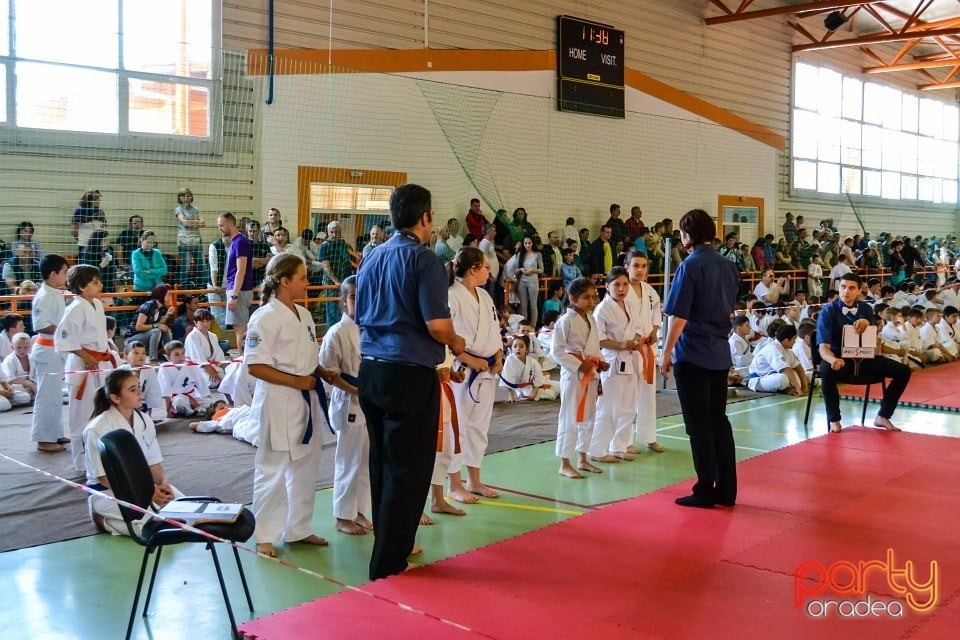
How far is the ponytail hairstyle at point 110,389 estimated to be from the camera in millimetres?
4508

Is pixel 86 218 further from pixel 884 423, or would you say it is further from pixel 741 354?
pixel 884 423

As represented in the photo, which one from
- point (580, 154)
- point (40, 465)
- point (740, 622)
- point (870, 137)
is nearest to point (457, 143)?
point (580, 154)

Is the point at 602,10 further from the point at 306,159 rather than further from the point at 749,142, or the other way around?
the point at 306,159

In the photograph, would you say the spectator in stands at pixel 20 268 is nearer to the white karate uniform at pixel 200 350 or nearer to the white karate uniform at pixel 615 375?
the white karate uniform at pixel 200 350

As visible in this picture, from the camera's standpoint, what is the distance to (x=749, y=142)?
18844mm

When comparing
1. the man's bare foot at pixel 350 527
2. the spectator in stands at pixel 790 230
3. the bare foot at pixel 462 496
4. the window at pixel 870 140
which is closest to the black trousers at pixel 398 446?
the man's bare foot at pixel 350 527

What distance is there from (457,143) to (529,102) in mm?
2553

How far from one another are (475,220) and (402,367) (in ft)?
31.0

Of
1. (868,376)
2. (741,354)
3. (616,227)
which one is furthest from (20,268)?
(616,227)

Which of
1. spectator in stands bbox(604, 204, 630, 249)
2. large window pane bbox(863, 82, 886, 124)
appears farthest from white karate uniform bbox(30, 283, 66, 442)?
large window pane bbox(863, 82, 886, 124)

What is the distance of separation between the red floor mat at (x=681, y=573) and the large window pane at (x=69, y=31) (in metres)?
8.18

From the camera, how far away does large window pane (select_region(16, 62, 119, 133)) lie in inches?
373

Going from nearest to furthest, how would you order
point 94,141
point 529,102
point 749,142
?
1. point 94,141
2. point 529,102
3. point 749,142

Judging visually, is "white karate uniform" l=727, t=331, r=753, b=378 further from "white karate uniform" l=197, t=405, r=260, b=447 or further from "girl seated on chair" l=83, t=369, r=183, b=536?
"girl seated on chair" l=83, t=369, r=183, b=536
